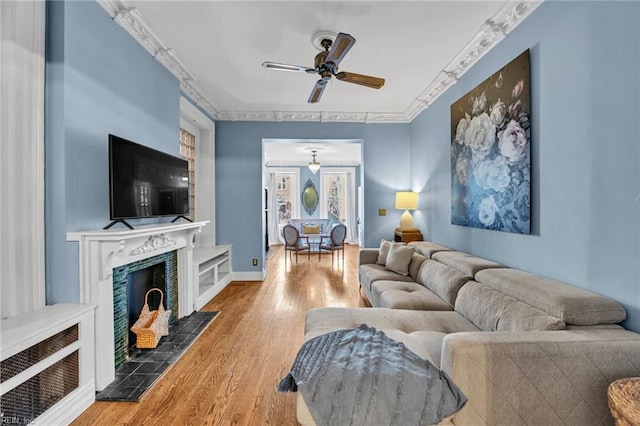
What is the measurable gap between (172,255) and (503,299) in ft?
9.97

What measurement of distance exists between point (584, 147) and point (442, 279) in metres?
1.42

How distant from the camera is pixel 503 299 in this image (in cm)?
187

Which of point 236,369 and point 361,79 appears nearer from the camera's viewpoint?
point 236,369

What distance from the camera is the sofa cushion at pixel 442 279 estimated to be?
2395 mm

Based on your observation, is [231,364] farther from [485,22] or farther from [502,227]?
[485,22]

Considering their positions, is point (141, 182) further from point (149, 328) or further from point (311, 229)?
point (311, 229)

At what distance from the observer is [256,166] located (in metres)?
4.86

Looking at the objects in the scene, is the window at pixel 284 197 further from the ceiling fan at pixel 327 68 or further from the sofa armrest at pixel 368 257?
the ceiling fan at pixel 327 68

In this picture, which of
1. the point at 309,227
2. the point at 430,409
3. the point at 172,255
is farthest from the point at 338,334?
the point at 309,227

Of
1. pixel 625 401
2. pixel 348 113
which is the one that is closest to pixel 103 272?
pixel 625 401

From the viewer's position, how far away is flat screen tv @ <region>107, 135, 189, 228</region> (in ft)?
6.84

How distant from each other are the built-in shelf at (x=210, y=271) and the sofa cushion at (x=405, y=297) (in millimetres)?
2173

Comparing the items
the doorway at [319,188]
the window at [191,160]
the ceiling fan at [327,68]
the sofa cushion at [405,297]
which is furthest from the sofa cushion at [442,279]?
the doorway at [319,188]

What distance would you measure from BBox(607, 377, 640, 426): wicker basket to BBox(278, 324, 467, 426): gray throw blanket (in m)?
0.52
